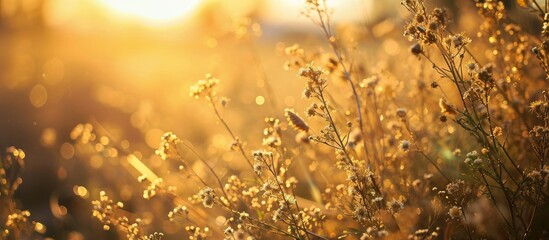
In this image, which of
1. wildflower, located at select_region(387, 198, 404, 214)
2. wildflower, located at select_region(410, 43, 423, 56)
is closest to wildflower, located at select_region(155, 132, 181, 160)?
wildflower, located at select_region(387, 198, 404, 214)

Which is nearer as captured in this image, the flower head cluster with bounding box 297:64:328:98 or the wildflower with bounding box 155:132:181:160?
the flower head cluster with bounding box 297:64:328:98

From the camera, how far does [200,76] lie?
9.90 metres

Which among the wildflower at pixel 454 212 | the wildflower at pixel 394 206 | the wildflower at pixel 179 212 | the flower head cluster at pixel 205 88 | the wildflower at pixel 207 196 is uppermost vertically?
the flower head cluster at pixel 205 88

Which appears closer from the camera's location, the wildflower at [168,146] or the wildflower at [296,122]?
the wildflower at [296,122]

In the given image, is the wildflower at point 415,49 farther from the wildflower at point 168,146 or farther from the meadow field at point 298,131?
the wildflower at point 168,146

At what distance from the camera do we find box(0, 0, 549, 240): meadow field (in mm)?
2590

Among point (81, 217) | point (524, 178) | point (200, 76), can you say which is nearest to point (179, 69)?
point (200, 76)

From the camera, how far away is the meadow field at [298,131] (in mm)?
2590

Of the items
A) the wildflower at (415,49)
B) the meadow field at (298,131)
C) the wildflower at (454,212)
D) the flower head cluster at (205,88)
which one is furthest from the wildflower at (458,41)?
the flower head cluster at (205,88)

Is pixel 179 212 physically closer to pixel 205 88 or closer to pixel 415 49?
pixel 205 88

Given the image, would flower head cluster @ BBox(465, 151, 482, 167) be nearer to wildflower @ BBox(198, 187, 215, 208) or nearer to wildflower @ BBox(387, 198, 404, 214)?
wildflower @ BBox(387, 198, 404, 214)

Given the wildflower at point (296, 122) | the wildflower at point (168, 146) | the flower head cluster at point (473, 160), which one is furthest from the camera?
the wildflower at point (168, 146)

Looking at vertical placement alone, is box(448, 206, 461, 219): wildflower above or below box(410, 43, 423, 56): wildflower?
below

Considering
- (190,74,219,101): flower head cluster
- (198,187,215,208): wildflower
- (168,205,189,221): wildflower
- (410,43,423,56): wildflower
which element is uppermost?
(410,43,423,56): wildflower
